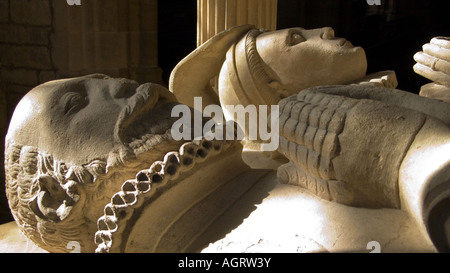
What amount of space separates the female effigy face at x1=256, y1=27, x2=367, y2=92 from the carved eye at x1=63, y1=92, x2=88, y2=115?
1.08 m

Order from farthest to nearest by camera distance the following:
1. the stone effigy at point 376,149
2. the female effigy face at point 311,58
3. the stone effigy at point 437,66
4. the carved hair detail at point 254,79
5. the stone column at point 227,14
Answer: the stone column at point 227,14, the carved hair detail at point 254,79, the female effigy face at point 311,58, the stone effigy at point 437,66, the stone effigy at point 376,149

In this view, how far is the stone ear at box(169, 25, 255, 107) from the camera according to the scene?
2855 mm

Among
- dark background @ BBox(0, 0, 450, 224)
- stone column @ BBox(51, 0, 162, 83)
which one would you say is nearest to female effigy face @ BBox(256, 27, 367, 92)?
stone column @ BBox(51, 0, 162, 83)

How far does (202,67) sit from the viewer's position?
291 cm

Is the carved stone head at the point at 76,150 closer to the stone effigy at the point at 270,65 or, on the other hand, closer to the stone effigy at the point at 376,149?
the stone effigy at the point at 376,149

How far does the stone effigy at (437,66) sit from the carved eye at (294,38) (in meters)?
0.59

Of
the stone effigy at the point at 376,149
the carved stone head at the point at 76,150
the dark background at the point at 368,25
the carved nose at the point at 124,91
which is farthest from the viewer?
the dark background at the point at 368,25

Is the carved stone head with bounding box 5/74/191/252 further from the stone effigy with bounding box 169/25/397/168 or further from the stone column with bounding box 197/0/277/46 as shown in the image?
the stone column with bounding box 197/0/277/46

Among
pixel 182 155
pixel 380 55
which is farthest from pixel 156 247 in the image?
pixel 380 55

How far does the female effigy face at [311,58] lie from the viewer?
255cm

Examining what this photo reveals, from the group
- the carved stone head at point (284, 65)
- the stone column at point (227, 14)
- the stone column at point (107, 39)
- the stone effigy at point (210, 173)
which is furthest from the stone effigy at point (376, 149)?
the stone column at point (107, 39)

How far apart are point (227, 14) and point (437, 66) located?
154cm

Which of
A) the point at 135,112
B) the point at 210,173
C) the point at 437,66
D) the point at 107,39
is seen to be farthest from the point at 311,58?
the point at 107,39

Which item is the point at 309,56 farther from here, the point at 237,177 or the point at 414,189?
the point at 414,189
